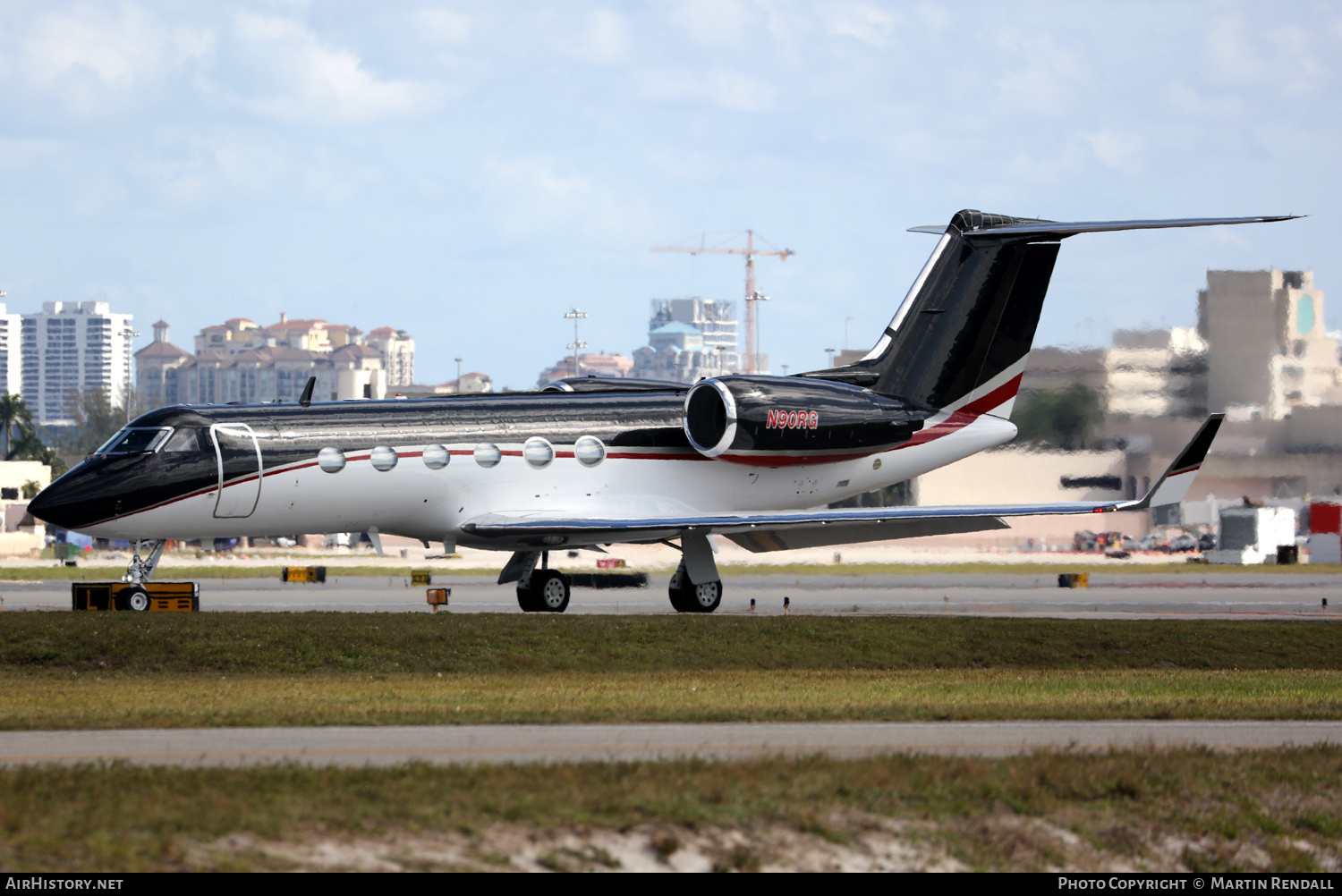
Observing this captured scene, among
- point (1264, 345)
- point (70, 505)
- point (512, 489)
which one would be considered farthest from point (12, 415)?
point (512, 489)

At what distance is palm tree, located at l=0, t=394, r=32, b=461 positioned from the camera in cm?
15009

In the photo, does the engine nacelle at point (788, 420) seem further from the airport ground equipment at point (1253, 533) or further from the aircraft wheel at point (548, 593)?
the airport ground equipment at point (1253, 533)

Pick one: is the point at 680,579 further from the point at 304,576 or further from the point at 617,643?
the point at 304,576

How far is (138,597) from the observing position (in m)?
30.9

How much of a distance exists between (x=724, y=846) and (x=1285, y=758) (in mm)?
6459

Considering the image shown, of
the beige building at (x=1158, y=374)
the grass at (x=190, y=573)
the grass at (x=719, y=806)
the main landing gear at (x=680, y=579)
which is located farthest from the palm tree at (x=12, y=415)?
the grass at (x=719, y=806)

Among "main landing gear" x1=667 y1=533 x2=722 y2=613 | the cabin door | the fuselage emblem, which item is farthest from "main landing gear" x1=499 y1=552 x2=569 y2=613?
the cabin door

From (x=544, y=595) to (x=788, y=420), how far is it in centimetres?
676

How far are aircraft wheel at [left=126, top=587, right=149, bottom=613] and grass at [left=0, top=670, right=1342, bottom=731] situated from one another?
6.21 meters

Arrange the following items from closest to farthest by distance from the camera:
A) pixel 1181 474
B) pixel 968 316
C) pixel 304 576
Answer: pixel 1181 474, pixel 968 316, pixel 304 576

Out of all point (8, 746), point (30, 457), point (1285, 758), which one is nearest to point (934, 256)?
point (1285, 758)

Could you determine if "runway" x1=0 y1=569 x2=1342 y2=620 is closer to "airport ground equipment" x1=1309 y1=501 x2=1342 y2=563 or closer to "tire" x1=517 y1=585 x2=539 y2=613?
"tire" x1=517 y1=585 x2=539 y2=613
